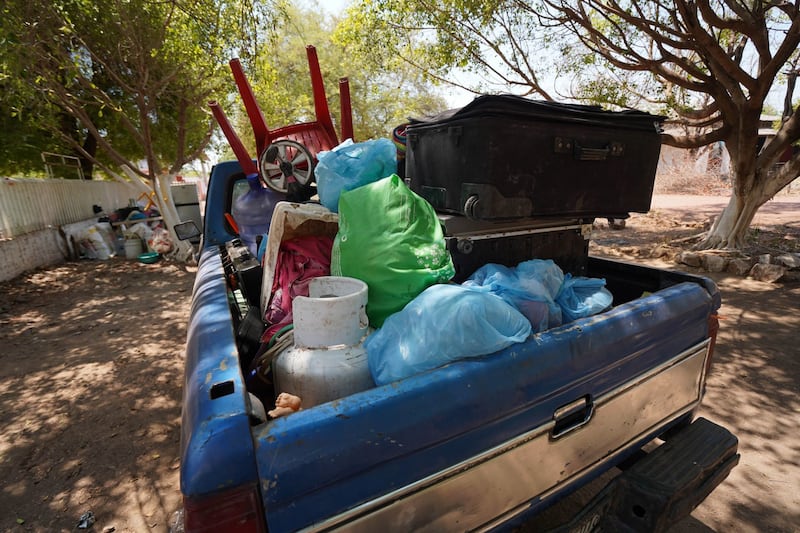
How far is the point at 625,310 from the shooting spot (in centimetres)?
150

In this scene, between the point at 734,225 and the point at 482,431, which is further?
the point at 734,225

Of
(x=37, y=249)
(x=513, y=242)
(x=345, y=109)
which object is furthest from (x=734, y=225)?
(x=37, y=249)

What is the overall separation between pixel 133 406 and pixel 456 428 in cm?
330

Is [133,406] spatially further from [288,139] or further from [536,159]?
[536,159]

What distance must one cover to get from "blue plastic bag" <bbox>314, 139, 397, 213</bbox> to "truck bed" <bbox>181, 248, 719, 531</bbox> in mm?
766

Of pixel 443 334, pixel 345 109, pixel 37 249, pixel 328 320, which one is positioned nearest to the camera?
pixel 443 334

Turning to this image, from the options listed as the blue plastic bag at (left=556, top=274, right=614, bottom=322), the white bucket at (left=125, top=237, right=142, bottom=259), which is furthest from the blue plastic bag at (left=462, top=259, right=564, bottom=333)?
the white bucket at (left=125, top=237, right=142, bottom=259)

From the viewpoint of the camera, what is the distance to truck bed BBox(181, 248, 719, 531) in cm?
91

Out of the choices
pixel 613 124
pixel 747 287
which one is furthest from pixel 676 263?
pixel 613 124

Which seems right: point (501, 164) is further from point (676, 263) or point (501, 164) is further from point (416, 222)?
point (676, 263)

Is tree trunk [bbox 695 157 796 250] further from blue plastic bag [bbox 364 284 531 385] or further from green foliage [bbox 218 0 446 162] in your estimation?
green foliage [bbox 218 0 446 162]

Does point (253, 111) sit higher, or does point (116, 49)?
point (116, 49)

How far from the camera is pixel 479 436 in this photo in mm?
1130

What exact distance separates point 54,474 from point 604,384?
3.23 metres
